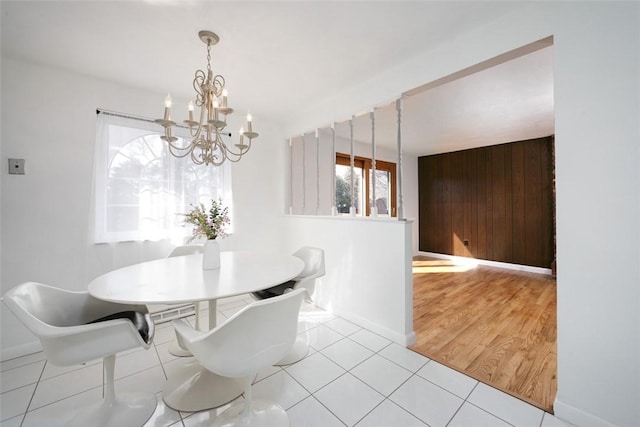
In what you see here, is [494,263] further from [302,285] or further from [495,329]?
[302,285]

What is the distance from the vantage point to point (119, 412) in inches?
55.5

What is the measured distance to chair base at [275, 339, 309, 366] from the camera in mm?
1932

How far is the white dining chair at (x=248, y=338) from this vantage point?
40.6 inches

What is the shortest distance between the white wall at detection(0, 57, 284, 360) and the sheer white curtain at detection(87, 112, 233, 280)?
0.02 metres

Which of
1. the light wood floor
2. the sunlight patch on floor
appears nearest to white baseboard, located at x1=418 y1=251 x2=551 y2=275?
the sunlight patch on floor

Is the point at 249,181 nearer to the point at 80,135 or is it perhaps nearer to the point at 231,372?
the point at 80,135

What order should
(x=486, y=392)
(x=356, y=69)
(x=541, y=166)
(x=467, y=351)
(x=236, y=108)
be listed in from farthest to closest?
(x=541, y=166) → (x=236, y=108) → (x=356, y=69) → (x=467, y=351) → (x=486, y=392)

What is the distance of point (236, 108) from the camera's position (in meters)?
3.12

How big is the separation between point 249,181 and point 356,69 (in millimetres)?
1894

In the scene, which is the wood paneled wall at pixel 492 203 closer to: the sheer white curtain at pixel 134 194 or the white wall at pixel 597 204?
the white wall at pixel 597 204

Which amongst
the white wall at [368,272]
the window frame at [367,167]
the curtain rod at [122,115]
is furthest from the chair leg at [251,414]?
the window frame at [367,167]

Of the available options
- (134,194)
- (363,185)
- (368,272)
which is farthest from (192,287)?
(363,185)

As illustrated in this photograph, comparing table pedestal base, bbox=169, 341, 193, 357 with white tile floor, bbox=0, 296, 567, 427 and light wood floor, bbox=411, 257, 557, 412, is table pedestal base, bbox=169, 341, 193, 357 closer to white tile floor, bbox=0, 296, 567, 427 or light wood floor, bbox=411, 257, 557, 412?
white tile floor, bbox=0, 296, 567, 427

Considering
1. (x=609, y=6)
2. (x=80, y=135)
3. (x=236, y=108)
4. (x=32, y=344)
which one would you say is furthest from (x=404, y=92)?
(x=32, y=344)
